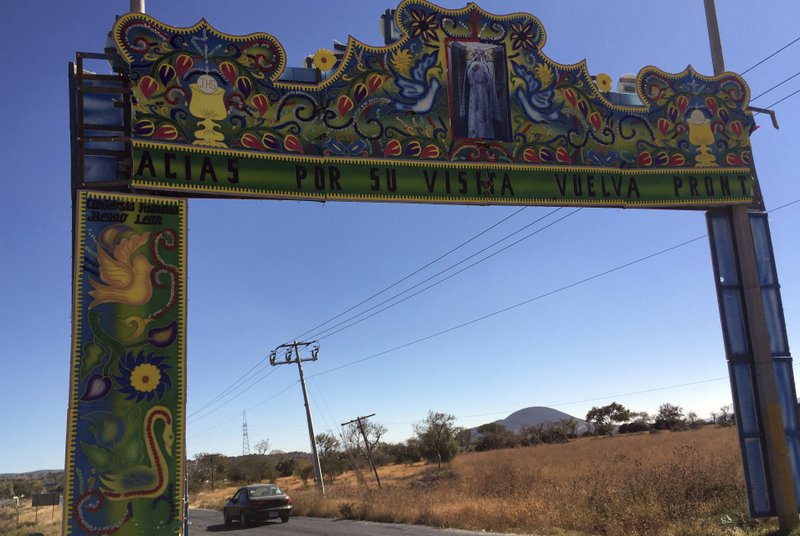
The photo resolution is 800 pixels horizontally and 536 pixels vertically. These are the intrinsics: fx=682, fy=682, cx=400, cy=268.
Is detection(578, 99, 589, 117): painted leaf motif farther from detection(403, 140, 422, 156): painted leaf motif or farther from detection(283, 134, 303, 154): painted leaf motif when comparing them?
detection(283, 134, 303, 154): painted leaf motif

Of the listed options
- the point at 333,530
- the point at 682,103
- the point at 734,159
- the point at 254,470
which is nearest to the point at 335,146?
the point at 682,103

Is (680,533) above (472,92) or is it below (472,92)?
below

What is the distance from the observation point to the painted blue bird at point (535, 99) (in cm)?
1038

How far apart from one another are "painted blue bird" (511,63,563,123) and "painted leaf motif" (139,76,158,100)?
5.19 metres

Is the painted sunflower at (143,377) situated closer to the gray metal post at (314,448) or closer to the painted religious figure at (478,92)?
the painted religious figure at (478,92)

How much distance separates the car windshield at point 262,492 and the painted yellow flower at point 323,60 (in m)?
17.7

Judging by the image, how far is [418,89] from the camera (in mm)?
9969

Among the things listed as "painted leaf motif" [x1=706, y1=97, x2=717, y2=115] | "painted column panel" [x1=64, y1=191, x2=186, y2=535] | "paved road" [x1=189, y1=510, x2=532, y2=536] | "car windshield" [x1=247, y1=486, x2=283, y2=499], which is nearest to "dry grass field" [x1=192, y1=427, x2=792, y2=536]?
"paved road" [x1=189, y1=510, x2=532, y2=536]

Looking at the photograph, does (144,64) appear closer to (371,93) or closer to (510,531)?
(371,93)

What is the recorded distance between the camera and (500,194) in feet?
32.8

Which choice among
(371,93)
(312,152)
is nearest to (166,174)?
(312,152)

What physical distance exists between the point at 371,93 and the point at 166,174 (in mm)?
3100

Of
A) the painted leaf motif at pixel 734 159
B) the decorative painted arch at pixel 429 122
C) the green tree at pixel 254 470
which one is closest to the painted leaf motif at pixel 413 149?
the decorative painted arch at pixel 429 122

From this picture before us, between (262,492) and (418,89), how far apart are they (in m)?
17.9
